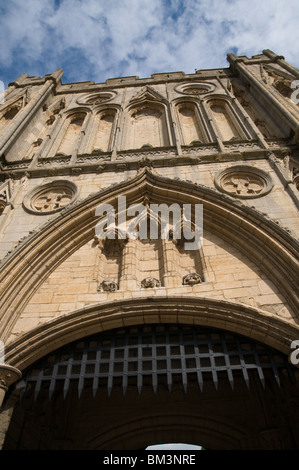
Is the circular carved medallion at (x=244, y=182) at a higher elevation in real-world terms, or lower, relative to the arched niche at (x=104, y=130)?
lower

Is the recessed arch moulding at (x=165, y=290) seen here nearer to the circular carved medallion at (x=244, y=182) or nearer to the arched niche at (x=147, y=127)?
the circular carved medallion at (x=244, y=182)

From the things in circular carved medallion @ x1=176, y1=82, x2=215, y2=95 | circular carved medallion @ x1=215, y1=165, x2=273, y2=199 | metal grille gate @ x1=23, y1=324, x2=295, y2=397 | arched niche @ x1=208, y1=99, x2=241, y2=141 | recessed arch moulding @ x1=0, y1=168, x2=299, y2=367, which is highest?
circular carved medallion @ x1=176, y1=82, x2=215, y2=95

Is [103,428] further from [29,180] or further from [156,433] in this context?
Result: [29,180]

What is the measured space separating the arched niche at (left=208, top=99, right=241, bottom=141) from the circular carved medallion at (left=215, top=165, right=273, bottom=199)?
2095mm

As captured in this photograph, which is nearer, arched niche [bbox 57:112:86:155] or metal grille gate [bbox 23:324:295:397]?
metal grille gate [bbox 23:324:295:397]

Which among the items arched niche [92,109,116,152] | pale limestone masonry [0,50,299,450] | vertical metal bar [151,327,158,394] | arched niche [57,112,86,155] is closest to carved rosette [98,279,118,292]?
pale limestone masonry [0,50,299,450]

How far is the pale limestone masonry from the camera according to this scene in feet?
17.5

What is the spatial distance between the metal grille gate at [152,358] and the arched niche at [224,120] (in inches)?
253

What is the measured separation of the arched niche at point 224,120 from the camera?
399 inches

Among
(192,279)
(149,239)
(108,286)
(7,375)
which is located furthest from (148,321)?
(7,375)

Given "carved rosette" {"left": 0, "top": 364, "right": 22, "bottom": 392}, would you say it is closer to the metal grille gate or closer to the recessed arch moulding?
the recessed arch moulding

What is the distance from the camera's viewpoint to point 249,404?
779 centimetres

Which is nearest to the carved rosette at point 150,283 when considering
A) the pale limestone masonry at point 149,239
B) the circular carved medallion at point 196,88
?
the pale limestone masonry at point 149,239

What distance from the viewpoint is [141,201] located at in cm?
774
